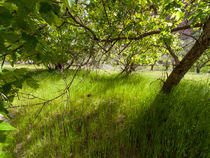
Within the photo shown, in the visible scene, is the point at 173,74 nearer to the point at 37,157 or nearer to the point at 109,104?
the point at 109,104

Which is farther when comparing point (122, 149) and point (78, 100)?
point (78, 100)

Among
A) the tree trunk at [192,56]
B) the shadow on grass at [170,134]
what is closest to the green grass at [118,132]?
the shadow on grass at [170,134]

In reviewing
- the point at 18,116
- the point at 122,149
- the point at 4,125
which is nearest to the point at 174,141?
the point at 122,149

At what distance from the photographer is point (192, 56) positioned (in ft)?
4.73

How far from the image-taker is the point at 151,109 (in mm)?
1432

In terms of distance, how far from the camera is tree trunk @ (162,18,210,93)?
131 centimetres

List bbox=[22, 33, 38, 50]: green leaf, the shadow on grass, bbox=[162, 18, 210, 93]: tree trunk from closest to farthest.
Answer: bbox=[22, 33, 38, 50]: green leaf → the shadow on grass → bbox=[162, 18, 210, 93]: tree trunk

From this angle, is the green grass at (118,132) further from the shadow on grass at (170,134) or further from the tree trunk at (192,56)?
the tree trunk at (192,56)

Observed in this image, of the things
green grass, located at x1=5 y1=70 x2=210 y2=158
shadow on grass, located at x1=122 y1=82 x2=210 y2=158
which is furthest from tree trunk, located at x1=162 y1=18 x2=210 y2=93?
shadow on grass, located at x1=122 y1=82 x2=210 y2=158

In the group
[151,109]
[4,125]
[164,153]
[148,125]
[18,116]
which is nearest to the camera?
[4,125]

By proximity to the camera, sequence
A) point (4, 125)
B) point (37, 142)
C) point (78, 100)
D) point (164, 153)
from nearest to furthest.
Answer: point (4, 125) → point (164, 153) → point (37, 142) → point (78, 100)

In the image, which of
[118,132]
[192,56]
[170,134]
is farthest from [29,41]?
[192,56]

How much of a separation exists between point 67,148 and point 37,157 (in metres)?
0.32

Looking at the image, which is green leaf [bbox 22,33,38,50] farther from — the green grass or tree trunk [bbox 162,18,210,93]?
tree trunk [bbox 162,18,210,93]
